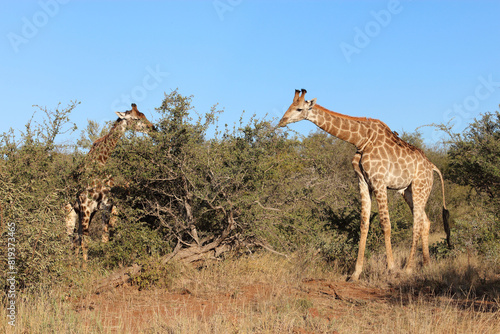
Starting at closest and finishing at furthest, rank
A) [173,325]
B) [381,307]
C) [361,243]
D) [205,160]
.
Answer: [173,325] < [381,307] < [205,160] < [361,243]

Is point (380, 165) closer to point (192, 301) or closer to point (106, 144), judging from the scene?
point (192, 301)

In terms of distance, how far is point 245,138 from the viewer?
8.22 metres

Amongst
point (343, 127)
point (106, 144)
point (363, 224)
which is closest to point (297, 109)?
point (343, 127)

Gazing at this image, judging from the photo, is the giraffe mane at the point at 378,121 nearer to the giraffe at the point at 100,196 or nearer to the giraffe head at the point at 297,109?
the giraffe head at the point at 297,109

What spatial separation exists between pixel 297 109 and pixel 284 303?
153 inches

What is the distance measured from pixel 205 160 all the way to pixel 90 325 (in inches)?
128

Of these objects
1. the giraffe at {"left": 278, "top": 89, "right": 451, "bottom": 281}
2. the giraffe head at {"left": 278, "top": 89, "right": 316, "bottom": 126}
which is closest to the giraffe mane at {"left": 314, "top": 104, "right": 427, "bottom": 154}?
the giraffe at {"left": 278, "top": 89, "right": 451, "bottom": 281}

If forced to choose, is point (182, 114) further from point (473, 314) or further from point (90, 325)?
point (473, 314)

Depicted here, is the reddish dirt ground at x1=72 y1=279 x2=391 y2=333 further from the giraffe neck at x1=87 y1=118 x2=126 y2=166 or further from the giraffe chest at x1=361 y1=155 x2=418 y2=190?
the giraffe neck at x1=87 y1=118 x2=126 y2=166

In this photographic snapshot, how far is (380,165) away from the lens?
29.1 ft

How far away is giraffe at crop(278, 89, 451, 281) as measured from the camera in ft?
28.9

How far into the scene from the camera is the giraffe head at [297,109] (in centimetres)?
877

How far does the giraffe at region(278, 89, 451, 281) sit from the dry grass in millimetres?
808

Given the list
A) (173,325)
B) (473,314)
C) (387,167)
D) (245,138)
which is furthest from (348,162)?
(173,325)
